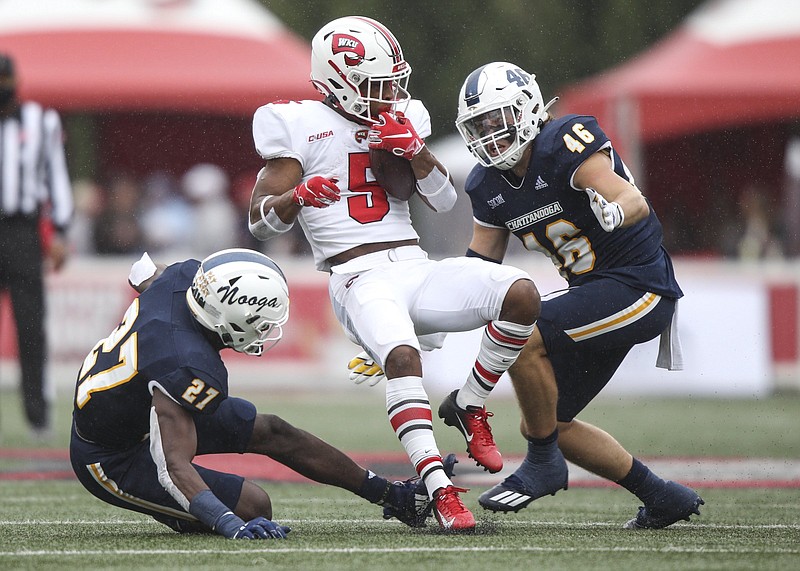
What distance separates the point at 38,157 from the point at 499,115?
3811mm

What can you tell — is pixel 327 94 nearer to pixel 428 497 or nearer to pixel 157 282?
pixel 157 282

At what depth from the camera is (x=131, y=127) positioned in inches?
591

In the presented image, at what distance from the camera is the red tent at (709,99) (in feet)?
40.1

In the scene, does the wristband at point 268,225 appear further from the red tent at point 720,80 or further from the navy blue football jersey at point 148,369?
the red tent at point 720,80

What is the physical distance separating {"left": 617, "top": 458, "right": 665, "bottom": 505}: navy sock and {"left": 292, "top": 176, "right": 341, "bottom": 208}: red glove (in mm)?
1458

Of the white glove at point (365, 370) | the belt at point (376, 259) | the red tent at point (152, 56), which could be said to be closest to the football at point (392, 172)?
the belt at point (376, 259)

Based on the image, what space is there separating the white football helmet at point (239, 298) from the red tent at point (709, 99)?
8.15m

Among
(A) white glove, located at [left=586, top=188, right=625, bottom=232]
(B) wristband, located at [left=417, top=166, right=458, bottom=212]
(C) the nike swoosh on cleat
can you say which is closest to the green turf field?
(C) the nike swoosh on cleat

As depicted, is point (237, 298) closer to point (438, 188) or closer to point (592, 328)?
point (438, 188)

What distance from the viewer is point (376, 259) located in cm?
462

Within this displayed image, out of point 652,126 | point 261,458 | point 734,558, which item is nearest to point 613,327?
point 734,558

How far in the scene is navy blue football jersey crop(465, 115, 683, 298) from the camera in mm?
4691

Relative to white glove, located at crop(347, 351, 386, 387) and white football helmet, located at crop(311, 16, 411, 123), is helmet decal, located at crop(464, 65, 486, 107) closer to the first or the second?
white football helmet, located at crop(311, 16, 411, 123)

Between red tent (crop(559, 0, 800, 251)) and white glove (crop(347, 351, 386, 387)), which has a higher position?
white glove (crop(347, 351, 386, 387))
